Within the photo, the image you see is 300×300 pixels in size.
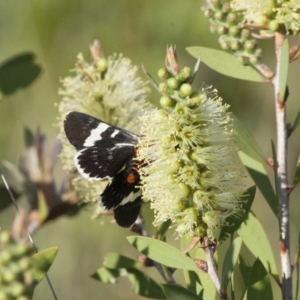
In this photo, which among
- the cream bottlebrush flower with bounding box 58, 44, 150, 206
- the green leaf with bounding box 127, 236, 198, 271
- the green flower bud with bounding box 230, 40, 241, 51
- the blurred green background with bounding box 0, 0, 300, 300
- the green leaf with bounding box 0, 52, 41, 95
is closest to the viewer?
the green leaf with bounding box 127, 236, 198, 271

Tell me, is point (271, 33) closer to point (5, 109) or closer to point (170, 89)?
Result: point (170, 89)

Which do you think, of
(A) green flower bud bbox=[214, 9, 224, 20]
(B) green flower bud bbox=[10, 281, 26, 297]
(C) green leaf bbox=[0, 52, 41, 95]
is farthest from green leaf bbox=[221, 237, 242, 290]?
(C) green leaf bbox=[0, 52, 41, 95]

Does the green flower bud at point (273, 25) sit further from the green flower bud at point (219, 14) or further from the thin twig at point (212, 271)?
the thin twig at point (212, 271)

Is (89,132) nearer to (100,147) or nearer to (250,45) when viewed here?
(100,147)

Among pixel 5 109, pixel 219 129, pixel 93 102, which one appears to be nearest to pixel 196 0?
pixel 5 109

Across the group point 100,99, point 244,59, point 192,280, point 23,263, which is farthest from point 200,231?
point 100,99

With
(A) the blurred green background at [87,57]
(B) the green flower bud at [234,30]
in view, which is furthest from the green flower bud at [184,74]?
(A) the blurred green background at [87,57]

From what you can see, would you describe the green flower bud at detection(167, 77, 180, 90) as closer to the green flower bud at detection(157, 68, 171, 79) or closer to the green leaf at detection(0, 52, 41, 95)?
the green flower bud at detection(157, 68, 171, 79)
